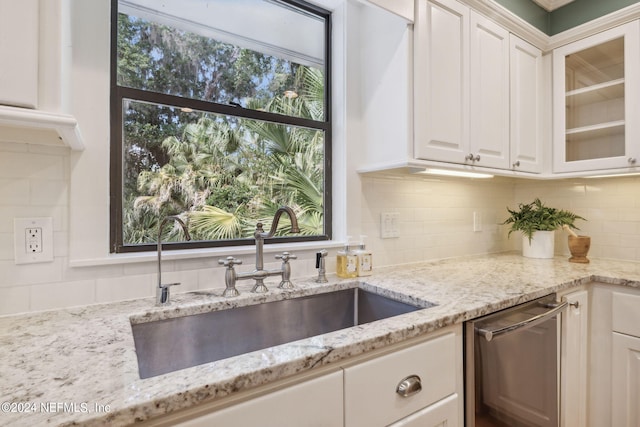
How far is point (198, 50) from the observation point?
4.56ft

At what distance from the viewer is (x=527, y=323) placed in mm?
1157

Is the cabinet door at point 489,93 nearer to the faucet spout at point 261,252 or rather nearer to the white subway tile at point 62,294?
the faucet spout at point 261,252

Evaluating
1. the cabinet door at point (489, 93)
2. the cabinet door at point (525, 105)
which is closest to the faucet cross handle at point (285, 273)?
the cabinet door at point (489, 93)

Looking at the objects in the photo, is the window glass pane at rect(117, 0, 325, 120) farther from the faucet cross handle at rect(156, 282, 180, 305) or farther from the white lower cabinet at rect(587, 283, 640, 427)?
the white lower cabinet at rect(587, 283, 640, 427)

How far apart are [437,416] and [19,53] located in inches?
52.9

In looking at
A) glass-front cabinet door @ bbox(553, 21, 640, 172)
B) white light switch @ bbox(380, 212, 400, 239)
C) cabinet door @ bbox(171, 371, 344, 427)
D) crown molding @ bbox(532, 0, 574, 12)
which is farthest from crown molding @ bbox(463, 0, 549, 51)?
cabinet door @ bbox(171, 371, 344, 427)

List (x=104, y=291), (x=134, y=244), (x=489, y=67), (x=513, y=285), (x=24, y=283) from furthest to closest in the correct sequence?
(x=489, y=67)
(x=513, y=285)
(x=134, y=244)
(x=104, y=291)
(x=24, y=283)

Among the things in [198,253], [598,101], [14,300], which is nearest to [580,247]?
[598,101]

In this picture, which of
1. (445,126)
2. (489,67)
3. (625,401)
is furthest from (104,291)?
(625,401)

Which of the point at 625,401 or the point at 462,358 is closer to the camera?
the point at 462,358

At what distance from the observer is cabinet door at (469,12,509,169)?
63.8 inches

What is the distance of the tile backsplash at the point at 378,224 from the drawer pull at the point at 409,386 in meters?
0.66

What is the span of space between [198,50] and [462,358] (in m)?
1.53

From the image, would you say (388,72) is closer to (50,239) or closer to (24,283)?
(50,239)
